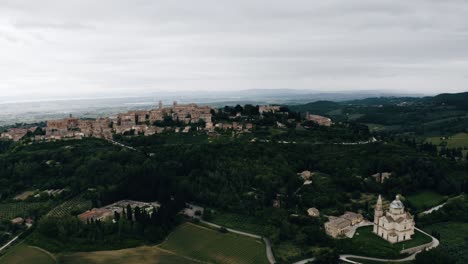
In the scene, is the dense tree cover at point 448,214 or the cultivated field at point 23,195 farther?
the cultivated field at point 23,195

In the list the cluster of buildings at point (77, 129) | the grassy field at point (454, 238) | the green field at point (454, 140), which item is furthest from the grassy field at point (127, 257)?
the green field at point (454, 140)

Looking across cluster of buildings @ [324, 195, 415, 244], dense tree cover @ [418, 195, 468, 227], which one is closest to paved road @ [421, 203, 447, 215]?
dense tree cover @ [418, 195, 468, 227]

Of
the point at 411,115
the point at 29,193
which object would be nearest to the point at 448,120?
the point at 411,115

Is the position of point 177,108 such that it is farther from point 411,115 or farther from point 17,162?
point 411,115

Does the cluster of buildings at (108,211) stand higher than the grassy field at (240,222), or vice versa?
the cluster of buildings at (108,211)

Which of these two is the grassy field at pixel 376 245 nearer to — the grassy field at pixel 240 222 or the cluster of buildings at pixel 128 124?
the grassy field at pixel 240 222

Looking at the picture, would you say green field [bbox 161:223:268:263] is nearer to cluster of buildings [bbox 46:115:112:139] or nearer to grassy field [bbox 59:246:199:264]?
grassy field [bbox 59:246:199:264]

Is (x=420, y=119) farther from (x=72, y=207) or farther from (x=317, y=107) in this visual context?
(x=72, y=207)

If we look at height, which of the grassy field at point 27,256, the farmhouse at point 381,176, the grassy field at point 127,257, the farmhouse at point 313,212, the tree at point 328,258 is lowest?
the grassy field at point 27,256
